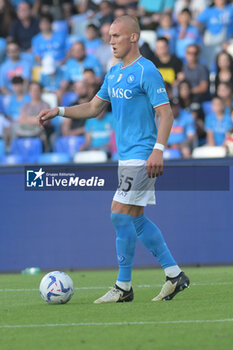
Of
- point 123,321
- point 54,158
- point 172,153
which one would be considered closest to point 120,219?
Result: point 123,321

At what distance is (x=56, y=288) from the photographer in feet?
23.1

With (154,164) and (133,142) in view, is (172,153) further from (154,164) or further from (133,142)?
(154,164)

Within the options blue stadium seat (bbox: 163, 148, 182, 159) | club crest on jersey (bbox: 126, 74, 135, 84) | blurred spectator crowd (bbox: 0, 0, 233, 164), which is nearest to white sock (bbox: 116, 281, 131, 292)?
club crest on jersey (bbox: 126, 74, 135, 84)

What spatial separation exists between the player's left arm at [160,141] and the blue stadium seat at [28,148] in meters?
7.53

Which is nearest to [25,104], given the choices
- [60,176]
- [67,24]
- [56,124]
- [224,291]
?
[56,124]

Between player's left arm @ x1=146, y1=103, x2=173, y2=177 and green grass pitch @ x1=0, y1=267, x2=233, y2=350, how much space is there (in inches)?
43.3

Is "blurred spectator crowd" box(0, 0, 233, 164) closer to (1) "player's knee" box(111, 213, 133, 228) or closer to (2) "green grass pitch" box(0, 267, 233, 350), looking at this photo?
(2) "green grass pitch" box(0, 267, 233, 350)

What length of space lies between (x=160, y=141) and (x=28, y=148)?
7815mm

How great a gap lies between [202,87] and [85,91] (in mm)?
2060

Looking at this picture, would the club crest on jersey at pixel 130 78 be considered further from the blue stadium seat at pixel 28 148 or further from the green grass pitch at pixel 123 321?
the blue stadium seat at pixel 28 148

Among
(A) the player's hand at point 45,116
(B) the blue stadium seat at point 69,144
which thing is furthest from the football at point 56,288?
(B) the blue stadium seat at point 69,144

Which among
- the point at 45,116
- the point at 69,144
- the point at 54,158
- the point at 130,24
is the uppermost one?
the point at 130,24

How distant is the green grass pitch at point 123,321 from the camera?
4793 mm

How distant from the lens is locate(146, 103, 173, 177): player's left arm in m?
6.58
